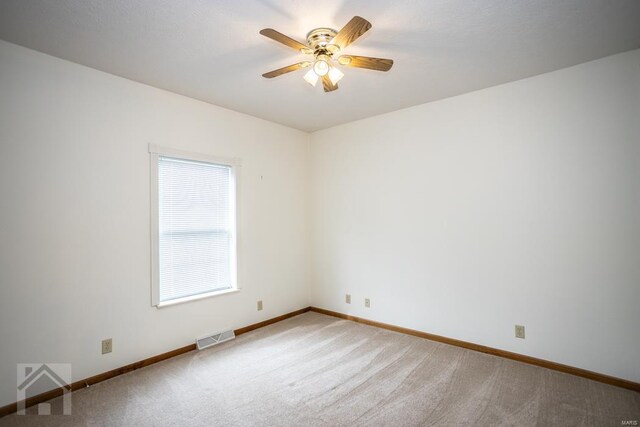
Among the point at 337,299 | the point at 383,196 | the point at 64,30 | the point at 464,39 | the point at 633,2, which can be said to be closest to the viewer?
the point at 633,2

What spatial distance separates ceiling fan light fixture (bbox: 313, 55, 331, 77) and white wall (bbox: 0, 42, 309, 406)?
1.81 metres

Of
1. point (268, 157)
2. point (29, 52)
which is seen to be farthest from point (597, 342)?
point (29, 52)

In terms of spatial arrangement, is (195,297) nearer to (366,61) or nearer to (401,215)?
(401,215)

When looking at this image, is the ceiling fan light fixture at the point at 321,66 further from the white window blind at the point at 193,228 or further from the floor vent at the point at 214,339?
the floor vent at the point at 214,339

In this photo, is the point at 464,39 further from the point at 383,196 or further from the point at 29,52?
the point at 29,52

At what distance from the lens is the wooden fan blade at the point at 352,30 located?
65.6 inches

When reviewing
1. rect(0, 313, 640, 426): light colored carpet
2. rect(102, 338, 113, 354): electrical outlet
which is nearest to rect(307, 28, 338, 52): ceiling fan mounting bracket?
rect(0, 313, 640, 426): light colored carpet

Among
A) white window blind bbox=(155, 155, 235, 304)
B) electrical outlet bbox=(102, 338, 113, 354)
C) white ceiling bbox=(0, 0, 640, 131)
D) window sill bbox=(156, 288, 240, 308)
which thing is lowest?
electrical outlet bbox=(102, 338, 113, 354)

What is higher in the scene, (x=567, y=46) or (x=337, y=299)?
(x=567, y=46)

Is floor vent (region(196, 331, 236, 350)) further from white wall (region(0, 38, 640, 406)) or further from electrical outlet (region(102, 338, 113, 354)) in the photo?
electrical outlet (region(102, 338, 113, 354))

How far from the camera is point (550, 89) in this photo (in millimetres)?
2820

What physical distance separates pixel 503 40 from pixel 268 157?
2788 mm

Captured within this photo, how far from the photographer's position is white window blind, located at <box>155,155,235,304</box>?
10.3ft

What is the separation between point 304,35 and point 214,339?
10.1ft
